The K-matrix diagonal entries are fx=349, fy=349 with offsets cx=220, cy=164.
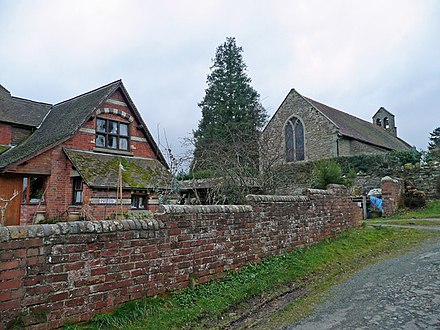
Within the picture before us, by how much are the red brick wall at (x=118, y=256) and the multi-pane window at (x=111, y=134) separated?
13211 mm

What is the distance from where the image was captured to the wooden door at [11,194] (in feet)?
50.9

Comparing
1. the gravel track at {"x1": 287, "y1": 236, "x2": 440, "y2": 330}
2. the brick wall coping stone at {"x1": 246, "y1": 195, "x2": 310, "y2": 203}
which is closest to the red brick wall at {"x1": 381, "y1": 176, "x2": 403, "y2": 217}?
the brick wall coping stone at {"x1": 246, "y1": 195, "x2": 310, "y2": 203}

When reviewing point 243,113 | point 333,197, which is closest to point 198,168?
point 333,197

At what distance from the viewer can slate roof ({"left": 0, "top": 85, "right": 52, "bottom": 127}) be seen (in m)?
19.3

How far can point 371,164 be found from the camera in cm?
2208

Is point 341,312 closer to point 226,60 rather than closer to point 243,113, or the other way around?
point 243,113

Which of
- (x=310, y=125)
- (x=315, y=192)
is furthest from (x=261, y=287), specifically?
(x=310, y=125)

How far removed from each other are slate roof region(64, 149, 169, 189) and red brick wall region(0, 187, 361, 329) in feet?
28.6

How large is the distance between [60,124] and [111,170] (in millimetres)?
4403

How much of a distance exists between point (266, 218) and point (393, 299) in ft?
9.20

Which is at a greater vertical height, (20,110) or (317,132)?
(317,132)

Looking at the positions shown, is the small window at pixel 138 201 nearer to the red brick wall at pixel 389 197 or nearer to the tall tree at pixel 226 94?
the red brick wall at pixel 389 197

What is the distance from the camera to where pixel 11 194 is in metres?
15.7

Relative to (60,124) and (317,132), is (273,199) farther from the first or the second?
(317,132)
